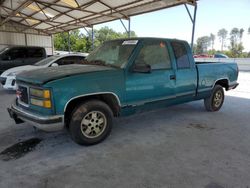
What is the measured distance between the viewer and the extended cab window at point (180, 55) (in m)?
4.34

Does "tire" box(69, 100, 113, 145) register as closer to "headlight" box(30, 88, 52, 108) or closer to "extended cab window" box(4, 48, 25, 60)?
"headlight" box(30, 88, 52, 108)

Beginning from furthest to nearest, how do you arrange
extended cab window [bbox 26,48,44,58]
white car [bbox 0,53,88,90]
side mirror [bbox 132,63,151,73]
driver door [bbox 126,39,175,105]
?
extended cab window [bbox 26,48,44,58] < white car [bbox 0,53,88,90] < driver door [bbox 126,39,175,105] < side mirror [bbox 132,63,151,73]

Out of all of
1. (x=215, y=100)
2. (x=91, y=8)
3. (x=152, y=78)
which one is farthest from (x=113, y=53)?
(x=91, y=8)

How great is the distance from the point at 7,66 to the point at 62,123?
320 inches

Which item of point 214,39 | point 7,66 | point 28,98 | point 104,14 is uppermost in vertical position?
point 214,39

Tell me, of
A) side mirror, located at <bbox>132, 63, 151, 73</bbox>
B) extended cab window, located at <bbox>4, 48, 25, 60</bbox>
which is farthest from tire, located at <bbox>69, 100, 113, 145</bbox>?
extended cab window, located at <bbox>4, 48, 25, 60</bbox>

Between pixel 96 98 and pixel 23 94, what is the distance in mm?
1175

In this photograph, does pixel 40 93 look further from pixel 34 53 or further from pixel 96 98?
pixel 34 53

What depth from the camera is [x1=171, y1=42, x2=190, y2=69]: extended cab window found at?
434cm

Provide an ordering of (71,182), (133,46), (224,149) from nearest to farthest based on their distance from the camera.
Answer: (71,182) < (224,149) < (133,46)

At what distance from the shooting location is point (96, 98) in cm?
344

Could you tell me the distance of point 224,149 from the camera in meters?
3.37

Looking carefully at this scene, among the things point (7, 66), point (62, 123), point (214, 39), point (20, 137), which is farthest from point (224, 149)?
point (214, 39)

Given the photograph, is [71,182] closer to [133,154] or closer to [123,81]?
[133,154]
